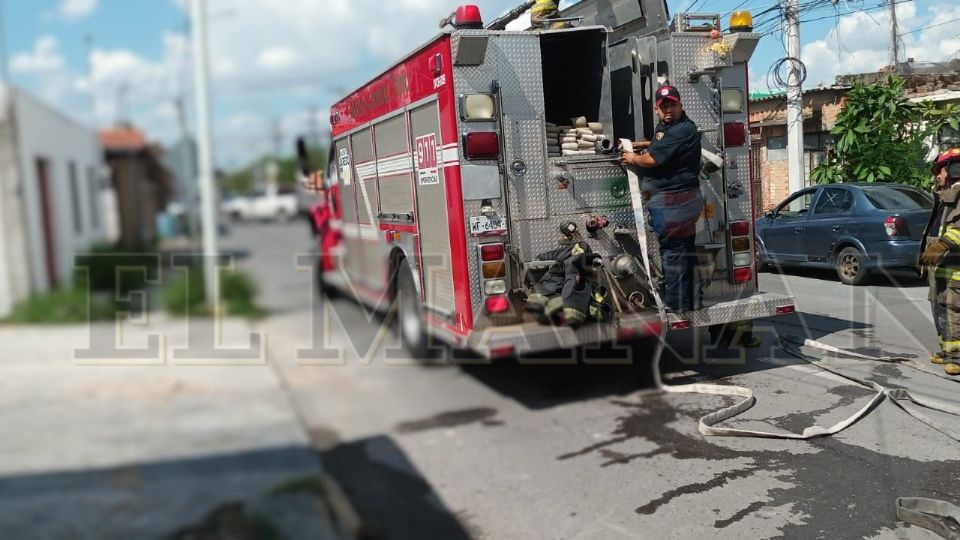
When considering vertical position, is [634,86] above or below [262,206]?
above

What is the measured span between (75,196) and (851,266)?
8.20 meters

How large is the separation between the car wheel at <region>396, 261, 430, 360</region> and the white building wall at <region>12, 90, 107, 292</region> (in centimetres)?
342

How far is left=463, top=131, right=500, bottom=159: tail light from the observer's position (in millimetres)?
4988

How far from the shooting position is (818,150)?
25.0 ft

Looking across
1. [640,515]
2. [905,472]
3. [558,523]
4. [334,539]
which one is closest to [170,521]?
[334,539]

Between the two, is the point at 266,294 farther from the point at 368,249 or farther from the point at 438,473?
the point at 438,473

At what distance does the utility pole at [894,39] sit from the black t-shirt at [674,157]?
3.00 metres

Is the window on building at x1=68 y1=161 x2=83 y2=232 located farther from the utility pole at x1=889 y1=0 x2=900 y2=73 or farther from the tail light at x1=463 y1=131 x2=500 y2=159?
the utility pole at x1=889 y1=0 x2=900 y2=73

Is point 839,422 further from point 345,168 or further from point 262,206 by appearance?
point 345,168

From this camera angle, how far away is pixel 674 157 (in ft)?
17.4

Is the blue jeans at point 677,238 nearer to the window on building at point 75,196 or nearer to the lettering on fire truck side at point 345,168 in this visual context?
the lettering on fire truck side at point 345,168

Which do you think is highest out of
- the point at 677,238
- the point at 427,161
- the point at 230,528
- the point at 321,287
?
the point at 427,161

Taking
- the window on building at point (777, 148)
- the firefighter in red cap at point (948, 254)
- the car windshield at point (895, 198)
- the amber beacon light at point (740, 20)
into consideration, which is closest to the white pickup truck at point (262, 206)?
the amber beacon light at point (740, 20)

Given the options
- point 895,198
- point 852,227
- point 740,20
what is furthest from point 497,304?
point 895,198
